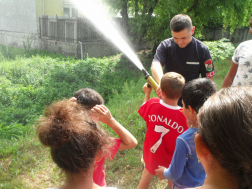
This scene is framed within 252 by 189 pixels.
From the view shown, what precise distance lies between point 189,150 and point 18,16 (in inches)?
683

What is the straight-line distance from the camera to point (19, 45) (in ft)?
50.5

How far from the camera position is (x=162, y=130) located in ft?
7.61

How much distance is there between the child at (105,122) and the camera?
5.90 ft

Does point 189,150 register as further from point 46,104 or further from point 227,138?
point 46,104

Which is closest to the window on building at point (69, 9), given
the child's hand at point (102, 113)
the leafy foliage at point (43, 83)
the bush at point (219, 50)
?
the leafy foliage at point (43, 83)

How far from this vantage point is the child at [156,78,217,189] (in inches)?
70.7

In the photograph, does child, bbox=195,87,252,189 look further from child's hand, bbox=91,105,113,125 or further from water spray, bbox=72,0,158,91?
water spray, bbox=72,0,158,91

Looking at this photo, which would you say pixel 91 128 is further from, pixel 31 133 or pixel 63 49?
pixel 63 49

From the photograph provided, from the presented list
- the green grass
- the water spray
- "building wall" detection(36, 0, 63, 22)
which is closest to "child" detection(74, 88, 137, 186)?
the green grass

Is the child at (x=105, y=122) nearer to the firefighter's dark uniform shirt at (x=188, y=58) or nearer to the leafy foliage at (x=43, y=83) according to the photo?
the firefighter's dark uniform shirt at (x=188, y=58)

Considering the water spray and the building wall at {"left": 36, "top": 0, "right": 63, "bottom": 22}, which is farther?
the building wall at {"left": 36, "top": 0, "right": 63, "bottom": 22}

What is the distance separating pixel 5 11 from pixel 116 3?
1047cm

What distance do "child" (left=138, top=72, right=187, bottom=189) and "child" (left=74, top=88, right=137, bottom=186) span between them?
438 mm

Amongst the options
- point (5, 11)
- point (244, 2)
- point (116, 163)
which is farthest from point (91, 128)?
point (5, 11)
